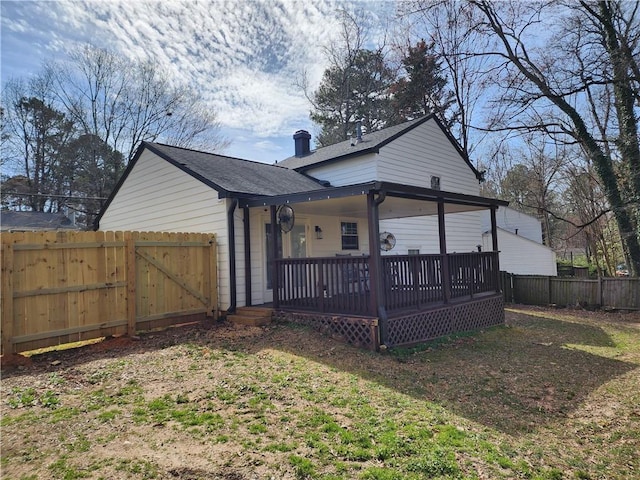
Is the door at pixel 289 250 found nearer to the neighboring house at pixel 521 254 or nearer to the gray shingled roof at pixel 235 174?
the gray shingled roof at pixel 235 174

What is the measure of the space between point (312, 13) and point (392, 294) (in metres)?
9.50

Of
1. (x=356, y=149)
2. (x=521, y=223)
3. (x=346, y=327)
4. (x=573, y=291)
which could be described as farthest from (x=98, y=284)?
(x=521, y=223)

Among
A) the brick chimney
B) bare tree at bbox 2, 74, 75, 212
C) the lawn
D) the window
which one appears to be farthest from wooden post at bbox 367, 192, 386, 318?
bare tree at bbox 2, 74, 75, 212

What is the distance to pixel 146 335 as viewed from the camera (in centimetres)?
686

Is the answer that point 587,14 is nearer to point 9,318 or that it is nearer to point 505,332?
point 505,332

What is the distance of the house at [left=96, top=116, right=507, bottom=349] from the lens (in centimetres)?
675

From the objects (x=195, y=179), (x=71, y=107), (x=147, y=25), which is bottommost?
(x=195, y=179)

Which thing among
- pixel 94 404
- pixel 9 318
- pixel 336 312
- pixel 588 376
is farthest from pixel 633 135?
pixel 9 318

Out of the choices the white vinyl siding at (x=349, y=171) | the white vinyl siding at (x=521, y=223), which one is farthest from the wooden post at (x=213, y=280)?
the white vinyl siding at (x=521, y=223)

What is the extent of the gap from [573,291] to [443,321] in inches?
307

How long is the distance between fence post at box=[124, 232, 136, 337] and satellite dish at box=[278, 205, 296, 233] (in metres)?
3.22

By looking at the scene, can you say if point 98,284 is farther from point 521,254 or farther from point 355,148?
point 521,254

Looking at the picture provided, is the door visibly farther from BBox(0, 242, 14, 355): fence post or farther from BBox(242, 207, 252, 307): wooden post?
BBox(0, 242, 14, 355): fence post

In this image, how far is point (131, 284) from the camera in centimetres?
674
